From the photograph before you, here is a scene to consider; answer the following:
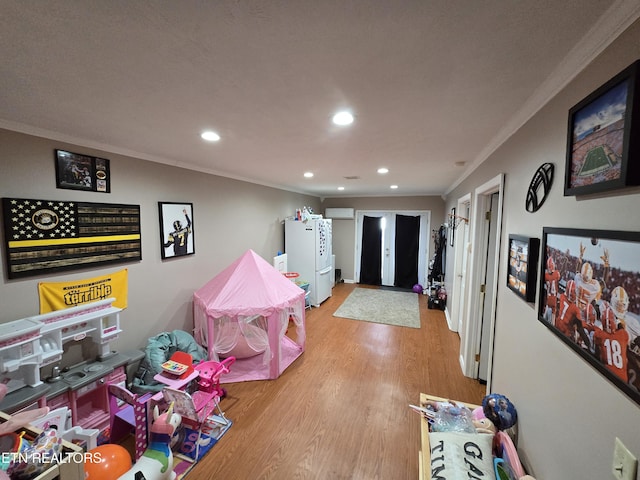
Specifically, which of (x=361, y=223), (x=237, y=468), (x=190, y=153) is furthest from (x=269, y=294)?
(x=361, y=223)

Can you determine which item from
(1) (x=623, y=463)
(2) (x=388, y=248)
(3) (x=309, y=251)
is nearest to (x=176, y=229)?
(3) (x=309, y=251)

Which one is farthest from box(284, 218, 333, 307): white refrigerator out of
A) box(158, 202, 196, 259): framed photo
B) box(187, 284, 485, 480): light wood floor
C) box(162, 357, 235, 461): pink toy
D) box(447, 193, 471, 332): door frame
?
box(162, 357, 235, 461): pink toy

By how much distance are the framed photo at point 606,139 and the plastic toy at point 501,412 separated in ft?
4.12

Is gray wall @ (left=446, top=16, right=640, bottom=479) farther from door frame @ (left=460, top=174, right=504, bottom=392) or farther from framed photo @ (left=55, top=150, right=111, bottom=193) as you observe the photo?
framed photo @ (left=55, top=150, right=111, bottom=193)

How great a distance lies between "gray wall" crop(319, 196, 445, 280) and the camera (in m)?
6.18

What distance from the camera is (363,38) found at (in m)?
0.89

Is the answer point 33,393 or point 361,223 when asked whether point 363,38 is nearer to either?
point 33,393

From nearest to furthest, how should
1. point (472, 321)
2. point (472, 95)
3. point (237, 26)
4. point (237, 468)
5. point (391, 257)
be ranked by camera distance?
point (237, 26) < point (472, 95) < point (237, 468) < point (472, 321) < point (391, 257)

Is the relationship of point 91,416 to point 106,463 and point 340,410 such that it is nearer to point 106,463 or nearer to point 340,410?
point 106,463

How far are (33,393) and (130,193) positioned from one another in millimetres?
1652

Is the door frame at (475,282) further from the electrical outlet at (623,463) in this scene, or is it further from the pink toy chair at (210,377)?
the pink toy chair at (210,377)

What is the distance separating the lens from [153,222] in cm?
269

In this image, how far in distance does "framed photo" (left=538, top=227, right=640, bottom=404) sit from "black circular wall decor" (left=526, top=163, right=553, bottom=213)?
0.25 metres

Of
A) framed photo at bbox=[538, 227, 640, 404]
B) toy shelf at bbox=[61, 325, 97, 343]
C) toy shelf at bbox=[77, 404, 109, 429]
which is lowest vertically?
toy shelf at bbox=[77, 404, 109, 429]
